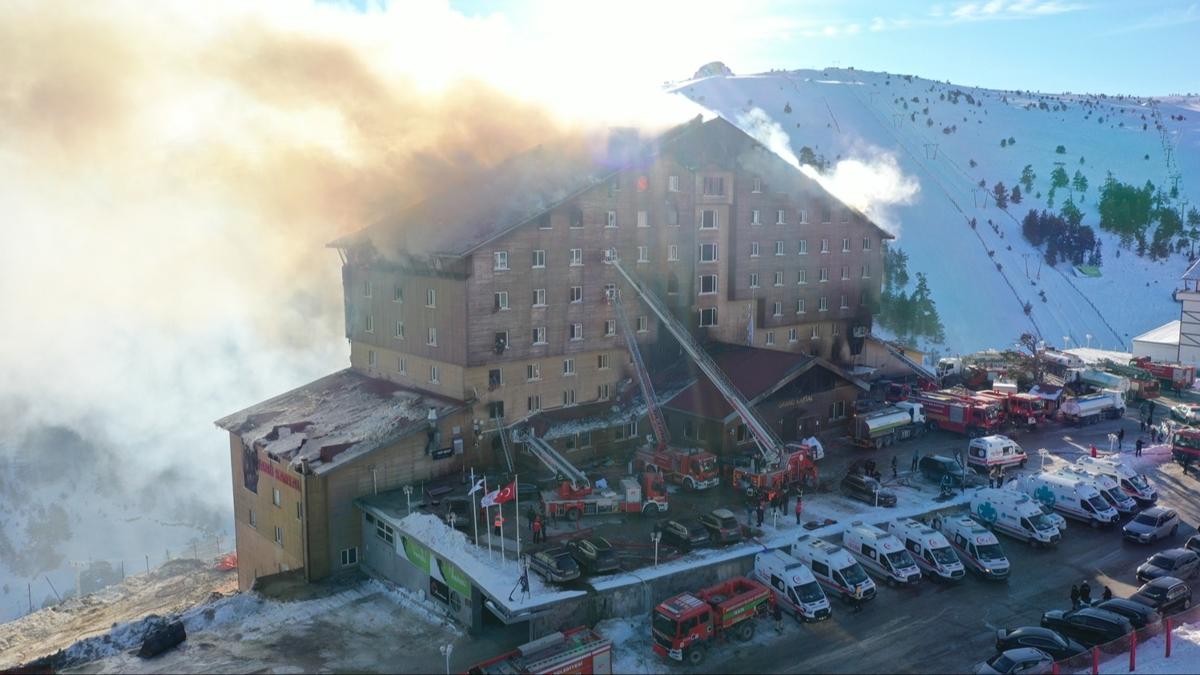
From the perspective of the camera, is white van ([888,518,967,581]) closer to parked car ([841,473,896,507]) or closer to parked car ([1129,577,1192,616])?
parked car ([841,473,896,507])

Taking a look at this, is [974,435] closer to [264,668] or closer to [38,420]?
[264,668]

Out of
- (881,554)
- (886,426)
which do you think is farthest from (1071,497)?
(881,554)

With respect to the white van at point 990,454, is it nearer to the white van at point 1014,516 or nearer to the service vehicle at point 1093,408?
the white van at point 1014,516

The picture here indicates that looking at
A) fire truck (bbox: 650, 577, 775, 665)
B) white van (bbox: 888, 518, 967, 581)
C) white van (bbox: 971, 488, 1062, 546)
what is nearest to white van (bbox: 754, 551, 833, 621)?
fire truck (bbox: 650, 577, 775, 665)

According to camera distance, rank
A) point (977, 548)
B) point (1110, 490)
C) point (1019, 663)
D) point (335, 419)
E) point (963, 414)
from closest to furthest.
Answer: point (1019, 663), point (977, 548), point (1110, 490), point (335, 419), point (963, 414)

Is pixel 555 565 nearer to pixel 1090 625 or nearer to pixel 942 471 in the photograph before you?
pixel 1090 625

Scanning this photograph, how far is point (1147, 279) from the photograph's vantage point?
10038 cm

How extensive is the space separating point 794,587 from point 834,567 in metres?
1.94

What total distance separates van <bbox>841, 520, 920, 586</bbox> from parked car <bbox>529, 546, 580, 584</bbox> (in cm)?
946

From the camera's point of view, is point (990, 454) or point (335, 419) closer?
point (335, 419)

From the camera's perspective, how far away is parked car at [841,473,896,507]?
108ft

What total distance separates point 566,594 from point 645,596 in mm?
2571

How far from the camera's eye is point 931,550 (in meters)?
27.7

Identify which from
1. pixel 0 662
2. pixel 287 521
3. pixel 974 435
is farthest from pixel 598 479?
pixel 0 662
